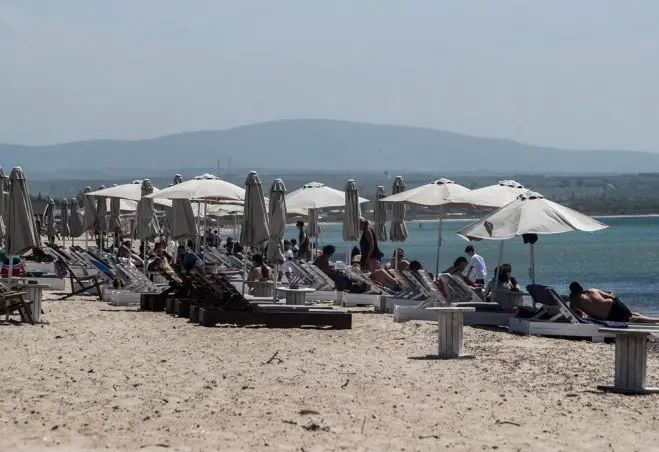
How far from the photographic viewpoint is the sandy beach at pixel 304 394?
724 centimetres

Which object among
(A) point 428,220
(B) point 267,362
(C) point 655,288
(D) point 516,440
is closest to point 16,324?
(B) point 267,362

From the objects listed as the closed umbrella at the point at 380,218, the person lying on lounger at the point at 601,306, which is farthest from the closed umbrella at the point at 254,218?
the closed umbrella at the point at 380,218

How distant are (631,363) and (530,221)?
4.98 metres

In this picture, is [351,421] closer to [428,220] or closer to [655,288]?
[655,288]

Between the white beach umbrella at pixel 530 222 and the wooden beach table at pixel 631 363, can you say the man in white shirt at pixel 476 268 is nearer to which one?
the white beach umbrella at pixel 530 222

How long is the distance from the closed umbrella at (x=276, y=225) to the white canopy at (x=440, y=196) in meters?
→ 2.67

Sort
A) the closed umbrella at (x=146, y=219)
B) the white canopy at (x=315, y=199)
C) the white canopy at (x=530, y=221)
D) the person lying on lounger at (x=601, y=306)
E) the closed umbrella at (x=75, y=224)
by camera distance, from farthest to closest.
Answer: the closed umbrella at (x=75, y=224)
the white canopy at (x=315, y=199)
the closed umbrella at (x=146, y=219)
the white canopy at (x=530, y=221)
the person lying on lounger at (x=601, y=306)

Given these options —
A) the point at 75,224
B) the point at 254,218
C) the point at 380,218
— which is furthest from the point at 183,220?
the point at 75,224

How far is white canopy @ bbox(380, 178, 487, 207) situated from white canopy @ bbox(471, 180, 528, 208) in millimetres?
111

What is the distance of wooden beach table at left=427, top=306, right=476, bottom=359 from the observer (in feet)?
36.4

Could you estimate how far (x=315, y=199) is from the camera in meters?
22.2

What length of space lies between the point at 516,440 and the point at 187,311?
329 inches

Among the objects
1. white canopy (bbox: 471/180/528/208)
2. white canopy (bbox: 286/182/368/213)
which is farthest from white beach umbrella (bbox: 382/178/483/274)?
white canopy (bbox: 286/182/368/213)

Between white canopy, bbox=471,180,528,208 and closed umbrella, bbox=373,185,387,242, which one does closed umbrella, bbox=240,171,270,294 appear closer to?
white canopy, bbox=471,180,528,208
